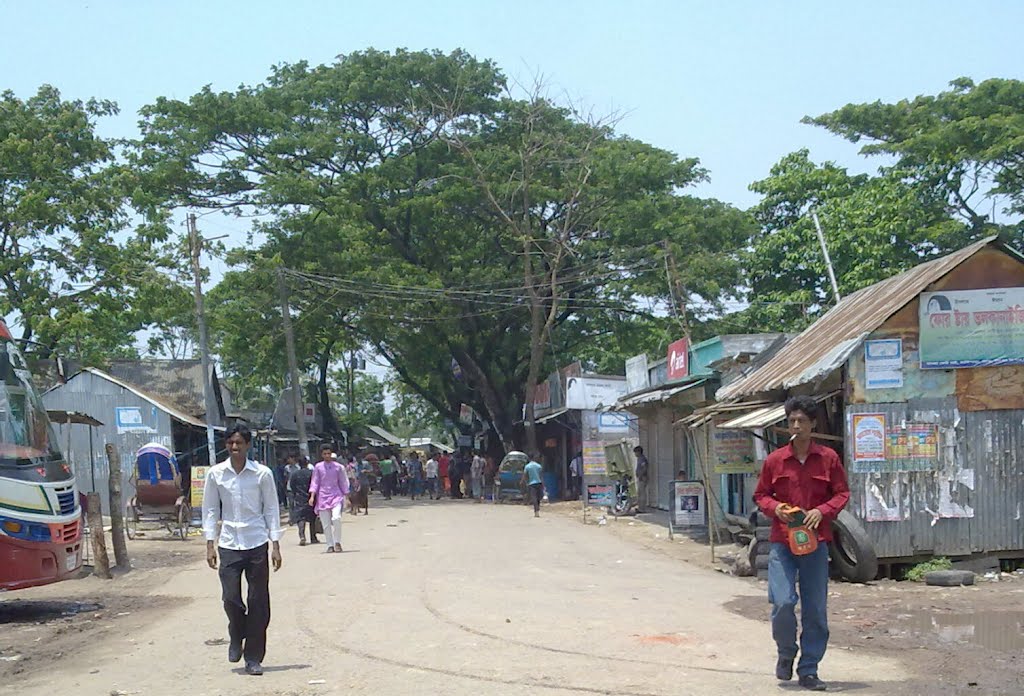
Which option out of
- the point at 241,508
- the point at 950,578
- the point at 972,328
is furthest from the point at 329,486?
the point at 241,508

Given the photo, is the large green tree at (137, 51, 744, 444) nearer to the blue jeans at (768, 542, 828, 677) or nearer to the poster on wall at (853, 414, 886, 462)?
the poster on wall at (853, 414, 886, 462)

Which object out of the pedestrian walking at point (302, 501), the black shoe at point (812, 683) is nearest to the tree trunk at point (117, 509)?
the pedestrian walking at point (302, 501)

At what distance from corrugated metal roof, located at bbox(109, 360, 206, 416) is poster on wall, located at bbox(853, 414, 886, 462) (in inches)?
917

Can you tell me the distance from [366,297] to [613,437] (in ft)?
33.6

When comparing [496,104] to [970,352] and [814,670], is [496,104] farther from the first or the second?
[814,670]

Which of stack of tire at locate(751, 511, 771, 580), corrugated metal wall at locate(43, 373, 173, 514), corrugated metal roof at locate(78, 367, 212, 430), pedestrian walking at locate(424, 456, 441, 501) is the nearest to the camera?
stack of tire at locate(751, 511, 771, 580)

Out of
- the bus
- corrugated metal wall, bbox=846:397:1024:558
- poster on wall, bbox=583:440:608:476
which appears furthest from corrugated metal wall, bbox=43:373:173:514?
corrugated metal wall, bbox=846:397:1024:558

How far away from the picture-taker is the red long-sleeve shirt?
24.5 feet

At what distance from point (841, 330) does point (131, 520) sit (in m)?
17.6

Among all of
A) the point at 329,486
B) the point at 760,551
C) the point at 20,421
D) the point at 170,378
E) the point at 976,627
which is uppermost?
the point at 170,378

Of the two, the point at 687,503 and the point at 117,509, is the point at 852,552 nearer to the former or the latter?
the point at 687,503

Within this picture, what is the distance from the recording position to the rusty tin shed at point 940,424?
1435cm

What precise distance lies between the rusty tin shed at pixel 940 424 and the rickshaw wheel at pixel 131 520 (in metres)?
16.0

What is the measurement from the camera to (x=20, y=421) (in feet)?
42.6
